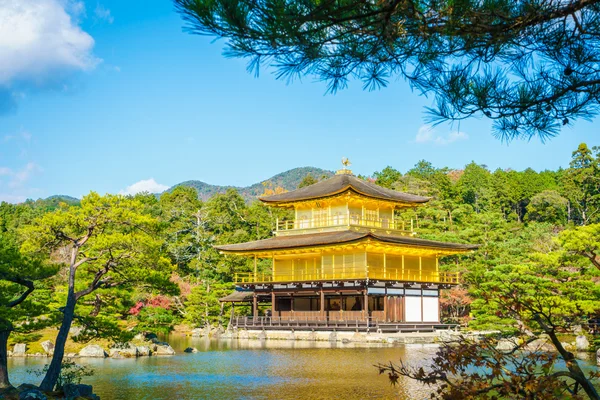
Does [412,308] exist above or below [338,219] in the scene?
below

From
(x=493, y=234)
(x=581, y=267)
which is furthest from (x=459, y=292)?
(x=581, y=267)

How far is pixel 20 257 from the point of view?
10.2 meters

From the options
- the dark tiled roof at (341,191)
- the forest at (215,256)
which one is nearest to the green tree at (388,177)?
the forest at (215,256)

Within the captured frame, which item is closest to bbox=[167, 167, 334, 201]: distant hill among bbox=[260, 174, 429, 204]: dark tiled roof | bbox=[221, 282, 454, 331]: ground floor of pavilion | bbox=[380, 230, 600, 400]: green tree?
bbox=[260, 174, 429, 204]: dark tiled roof

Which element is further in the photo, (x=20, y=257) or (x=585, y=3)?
(x=20, y=257)

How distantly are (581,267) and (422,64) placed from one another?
14.3 m

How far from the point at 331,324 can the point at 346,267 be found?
292cm

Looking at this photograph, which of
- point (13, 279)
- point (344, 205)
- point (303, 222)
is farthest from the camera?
point (303, 222)

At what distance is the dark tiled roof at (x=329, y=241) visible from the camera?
2796 cm

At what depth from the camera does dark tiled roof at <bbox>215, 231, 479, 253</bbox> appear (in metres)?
28.0

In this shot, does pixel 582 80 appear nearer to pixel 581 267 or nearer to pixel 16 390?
pixel 16 390

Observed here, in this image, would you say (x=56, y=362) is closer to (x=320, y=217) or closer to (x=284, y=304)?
(x=284, y=304)

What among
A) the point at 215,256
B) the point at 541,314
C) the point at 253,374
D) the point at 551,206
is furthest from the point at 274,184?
the point at 541,314

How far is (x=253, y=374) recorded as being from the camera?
14.7 meters
